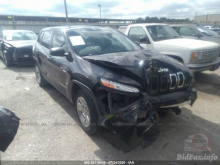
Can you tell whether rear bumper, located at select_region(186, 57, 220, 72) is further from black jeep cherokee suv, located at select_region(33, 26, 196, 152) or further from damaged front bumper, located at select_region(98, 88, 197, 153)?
damaged front bumper, located at select_region(98, 88, 197, 153)

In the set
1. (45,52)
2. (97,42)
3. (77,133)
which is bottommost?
(77,133)

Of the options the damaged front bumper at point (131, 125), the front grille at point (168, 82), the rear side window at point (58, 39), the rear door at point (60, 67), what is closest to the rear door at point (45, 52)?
the rear door at point (60, 67)

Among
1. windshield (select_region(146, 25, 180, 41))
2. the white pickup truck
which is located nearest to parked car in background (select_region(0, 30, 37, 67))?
the white pickup truck

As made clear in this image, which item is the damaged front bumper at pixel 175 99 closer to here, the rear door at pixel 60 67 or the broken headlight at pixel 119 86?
the broken headlight at pixel 119 86

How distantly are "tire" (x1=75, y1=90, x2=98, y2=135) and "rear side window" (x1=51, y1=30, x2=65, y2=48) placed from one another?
49.9 inches

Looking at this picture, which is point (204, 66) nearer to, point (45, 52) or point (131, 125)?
point (131, 125)

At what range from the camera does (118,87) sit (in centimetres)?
227

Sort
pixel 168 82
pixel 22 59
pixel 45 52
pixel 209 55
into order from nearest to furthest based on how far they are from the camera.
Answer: pixel 168 82 → pixel 45 52 → pixel 209 55 → pixel 22 59

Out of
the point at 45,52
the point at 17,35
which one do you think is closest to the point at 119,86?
the point at 45,52

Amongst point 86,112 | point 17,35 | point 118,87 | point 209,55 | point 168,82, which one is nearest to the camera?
point 118,87

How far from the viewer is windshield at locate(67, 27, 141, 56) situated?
3.26 metres

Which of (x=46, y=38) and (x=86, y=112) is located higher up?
(x=46, y=38)

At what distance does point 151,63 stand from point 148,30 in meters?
3.63

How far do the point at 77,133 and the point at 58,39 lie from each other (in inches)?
82.1
